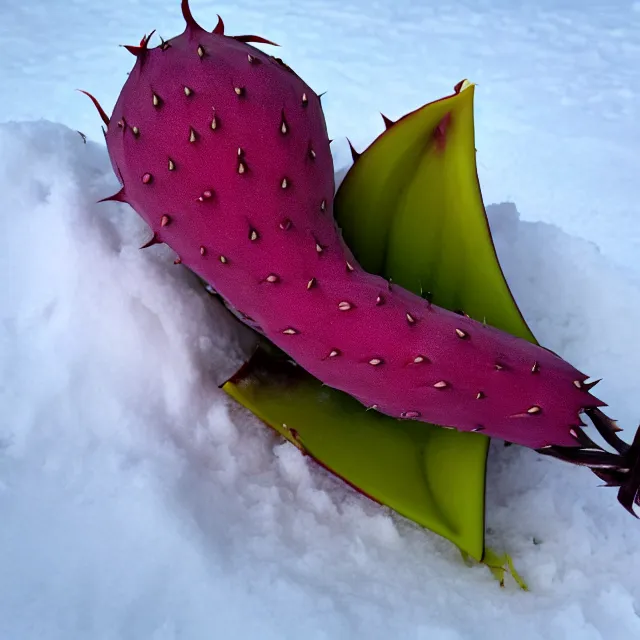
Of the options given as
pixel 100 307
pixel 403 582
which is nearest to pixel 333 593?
pixel 403 582

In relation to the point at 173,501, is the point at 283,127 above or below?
above

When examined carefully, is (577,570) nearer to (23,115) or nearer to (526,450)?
(526,450)

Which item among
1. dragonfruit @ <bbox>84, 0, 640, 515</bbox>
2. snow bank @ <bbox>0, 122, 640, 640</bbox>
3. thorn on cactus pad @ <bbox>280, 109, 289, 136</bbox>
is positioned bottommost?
snow bank @ <bbox>0, 122, 640, 640</bbox>

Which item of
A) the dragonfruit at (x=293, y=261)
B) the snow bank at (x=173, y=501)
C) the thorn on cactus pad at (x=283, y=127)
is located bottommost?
the snow bank at (x=173, y=501)
